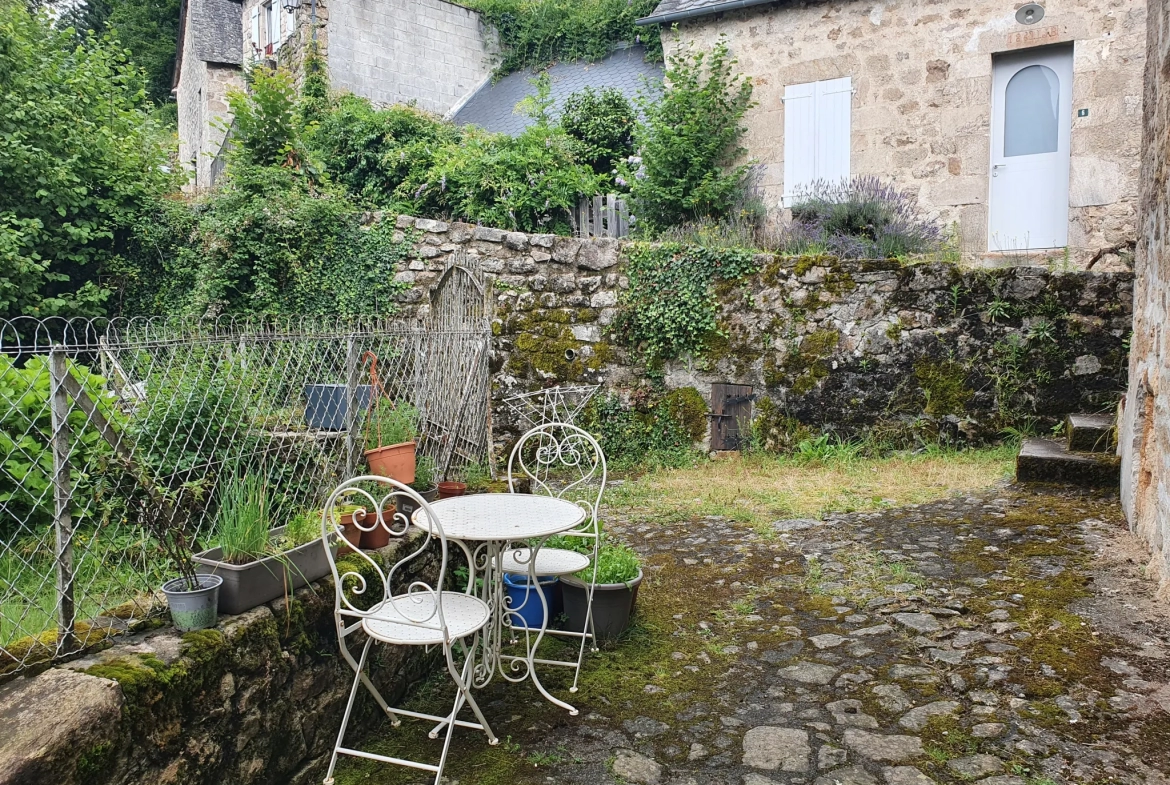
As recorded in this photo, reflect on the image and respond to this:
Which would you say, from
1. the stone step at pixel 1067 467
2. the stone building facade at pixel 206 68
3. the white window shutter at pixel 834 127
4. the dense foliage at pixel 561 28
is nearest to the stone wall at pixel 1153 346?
the stone step at pixel 1067 467

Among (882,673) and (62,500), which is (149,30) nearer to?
(62,500)

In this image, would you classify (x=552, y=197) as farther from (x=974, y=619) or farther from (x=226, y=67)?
(x=226, y=67)

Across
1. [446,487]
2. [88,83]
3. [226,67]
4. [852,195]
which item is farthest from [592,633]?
[226,67]

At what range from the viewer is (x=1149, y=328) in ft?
14.3

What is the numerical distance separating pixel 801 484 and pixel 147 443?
186 inches

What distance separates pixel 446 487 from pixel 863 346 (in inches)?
182

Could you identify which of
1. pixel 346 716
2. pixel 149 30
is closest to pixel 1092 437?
pixel 346 716

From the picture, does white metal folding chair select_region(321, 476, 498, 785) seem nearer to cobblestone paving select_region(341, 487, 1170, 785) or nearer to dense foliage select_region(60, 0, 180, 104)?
cobblestone paving select_region(341, 487, 1170, 785)

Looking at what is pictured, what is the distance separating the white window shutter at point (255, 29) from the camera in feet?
52.4

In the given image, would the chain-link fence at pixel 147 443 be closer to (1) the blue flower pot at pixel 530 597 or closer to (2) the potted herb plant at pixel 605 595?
(1) the blue flower pot at pixel 530 597

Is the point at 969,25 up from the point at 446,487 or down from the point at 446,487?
up

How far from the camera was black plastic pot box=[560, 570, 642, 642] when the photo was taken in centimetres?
353

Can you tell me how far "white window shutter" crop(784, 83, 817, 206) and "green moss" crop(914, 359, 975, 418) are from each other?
3422 millimetres

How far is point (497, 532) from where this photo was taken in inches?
104
